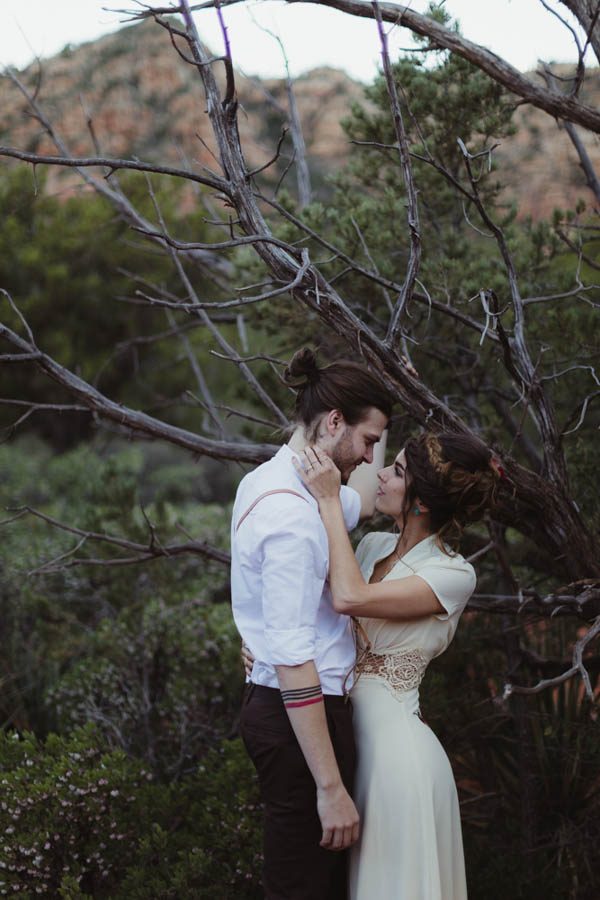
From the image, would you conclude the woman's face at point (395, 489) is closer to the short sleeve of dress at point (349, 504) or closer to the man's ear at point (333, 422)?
the short sleeve of dress at point (349, 504)

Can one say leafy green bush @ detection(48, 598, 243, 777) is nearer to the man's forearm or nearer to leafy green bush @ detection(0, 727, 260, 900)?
leafy green bush @ detection(0, 727, 260, 900)

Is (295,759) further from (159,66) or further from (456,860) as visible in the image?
(159,66)

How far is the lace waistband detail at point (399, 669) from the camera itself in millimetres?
2721

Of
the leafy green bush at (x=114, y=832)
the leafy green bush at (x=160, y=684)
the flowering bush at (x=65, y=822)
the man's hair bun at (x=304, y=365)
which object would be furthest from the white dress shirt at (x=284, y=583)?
the leafy green bush at (x=160, y=684)

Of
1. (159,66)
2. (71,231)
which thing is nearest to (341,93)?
(159,66)

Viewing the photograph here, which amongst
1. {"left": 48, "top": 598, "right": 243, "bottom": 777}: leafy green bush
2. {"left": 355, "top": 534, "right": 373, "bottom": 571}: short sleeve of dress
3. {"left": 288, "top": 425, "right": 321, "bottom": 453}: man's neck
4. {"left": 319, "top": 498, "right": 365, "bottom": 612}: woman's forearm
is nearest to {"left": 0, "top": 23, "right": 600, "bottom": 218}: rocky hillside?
{"left": 48, "top": 598, "right": 243, "bottom": 777}: leafy green bush

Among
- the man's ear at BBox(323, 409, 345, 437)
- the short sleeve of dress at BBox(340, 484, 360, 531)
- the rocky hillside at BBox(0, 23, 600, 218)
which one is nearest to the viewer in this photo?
the man's ear at BBox(323, 409, 345, 437)

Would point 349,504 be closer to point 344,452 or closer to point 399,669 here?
point 344,452

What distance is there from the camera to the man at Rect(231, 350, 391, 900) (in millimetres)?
2365

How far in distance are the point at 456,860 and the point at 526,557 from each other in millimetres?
1910

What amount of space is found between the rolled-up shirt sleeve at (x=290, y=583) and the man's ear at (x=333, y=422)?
0.28 meters

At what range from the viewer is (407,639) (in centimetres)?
272

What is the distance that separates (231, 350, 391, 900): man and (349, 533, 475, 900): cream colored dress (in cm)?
8

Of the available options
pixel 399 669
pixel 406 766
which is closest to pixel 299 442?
pixel 399 669
